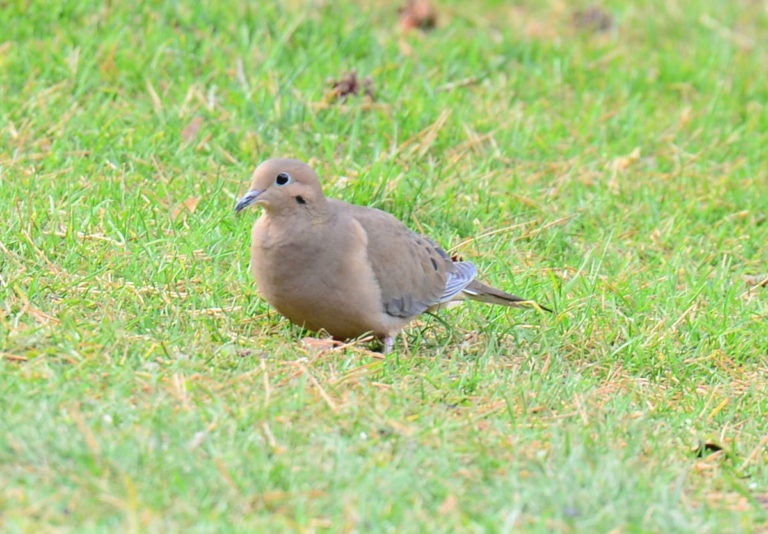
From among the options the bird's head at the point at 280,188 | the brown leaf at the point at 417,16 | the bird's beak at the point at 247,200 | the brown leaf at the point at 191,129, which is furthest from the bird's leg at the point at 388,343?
the brown leaf at the point at 417,16

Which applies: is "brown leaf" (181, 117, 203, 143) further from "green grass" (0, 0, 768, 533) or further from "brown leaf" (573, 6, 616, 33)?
"brown leaf" (573, 6, 616, 33)

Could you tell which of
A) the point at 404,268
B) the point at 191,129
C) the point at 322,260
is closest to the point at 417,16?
the point at 191,129

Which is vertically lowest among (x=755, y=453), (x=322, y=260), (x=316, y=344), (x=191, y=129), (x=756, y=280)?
(x=756, y=280)

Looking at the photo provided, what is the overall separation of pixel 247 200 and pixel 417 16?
406 cm

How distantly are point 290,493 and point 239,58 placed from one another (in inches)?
166

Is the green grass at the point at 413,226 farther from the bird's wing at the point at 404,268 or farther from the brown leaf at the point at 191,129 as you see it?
the bird's wing at the point at 404,268

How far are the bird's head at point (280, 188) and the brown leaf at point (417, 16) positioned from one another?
383 centimetres

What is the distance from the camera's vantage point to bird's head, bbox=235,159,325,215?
180 inches

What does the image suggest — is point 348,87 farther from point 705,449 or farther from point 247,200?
point 705,449

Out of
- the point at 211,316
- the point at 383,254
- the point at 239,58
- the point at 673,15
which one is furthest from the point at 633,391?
the point at 673,15

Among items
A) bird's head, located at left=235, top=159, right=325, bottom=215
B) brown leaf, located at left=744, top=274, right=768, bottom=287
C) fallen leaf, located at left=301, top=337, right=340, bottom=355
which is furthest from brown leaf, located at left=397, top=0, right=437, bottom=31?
fallen leaf, located at left=301, top=337, right=340, bottom=355

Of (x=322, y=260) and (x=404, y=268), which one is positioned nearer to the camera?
(x=322, y=260)

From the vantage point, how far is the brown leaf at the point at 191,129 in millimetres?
6363

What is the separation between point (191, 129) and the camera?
253 inches
